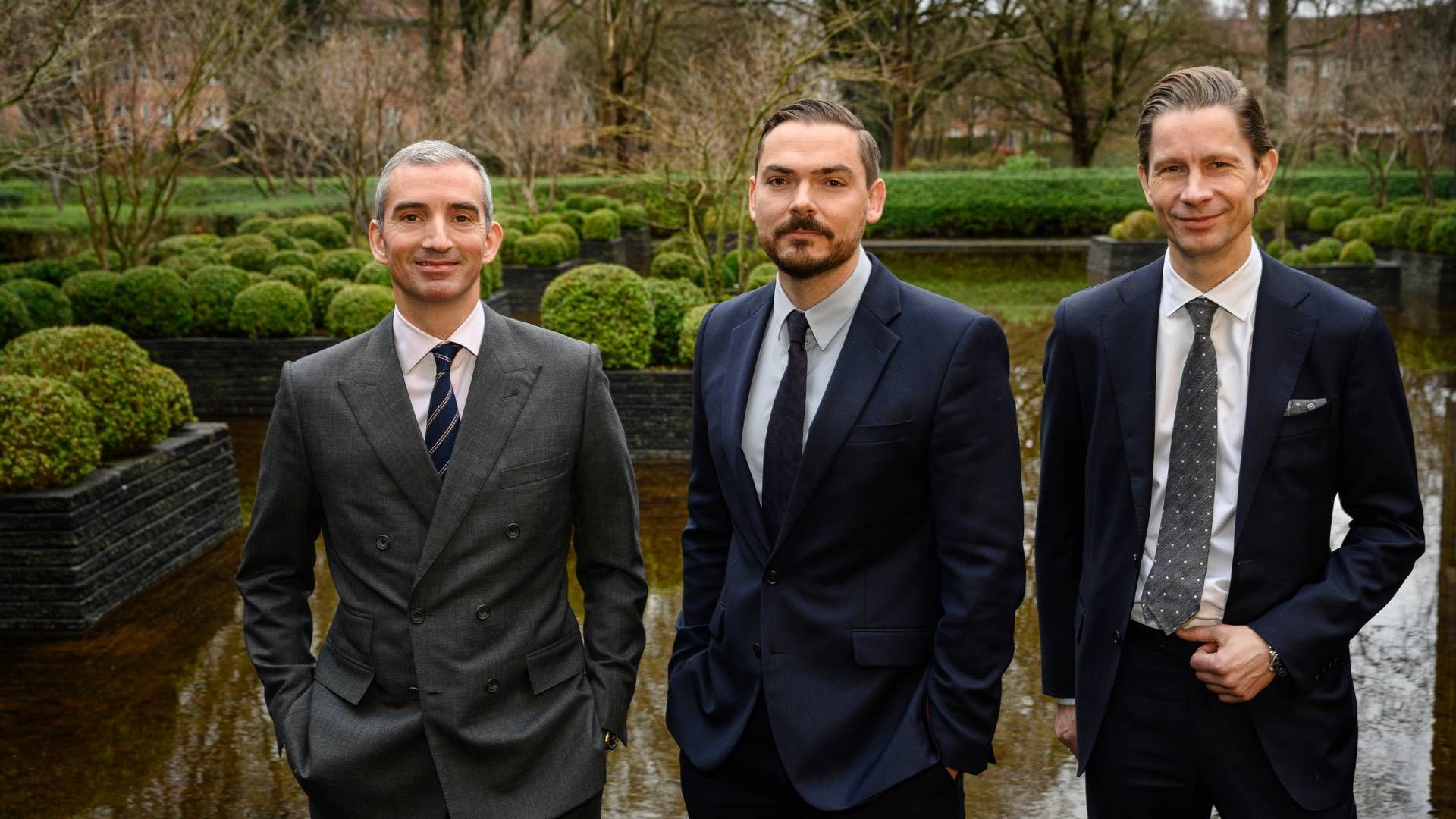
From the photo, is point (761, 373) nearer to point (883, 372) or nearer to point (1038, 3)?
point (883, 372)

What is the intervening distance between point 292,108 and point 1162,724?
19.2m

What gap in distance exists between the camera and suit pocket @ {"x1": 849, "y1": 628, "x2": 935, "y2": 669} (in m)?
2.60

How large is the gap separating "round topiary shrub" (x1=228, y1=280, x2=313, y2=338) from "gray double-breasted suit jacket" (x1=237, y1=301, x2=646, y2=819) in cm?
918

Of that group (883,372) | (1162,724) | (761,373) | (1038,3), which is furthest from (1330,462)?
(1038,3)

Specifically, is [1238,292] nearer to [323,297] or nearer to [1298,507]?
[1298,507]

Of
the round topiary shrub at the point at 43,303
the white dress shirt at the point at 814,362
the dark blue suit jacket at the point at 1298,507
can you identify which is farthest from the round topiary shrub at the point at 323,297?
the dark blue suit jacket at the point at 1298,507

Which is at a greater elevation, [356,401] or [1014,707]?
[356,401]

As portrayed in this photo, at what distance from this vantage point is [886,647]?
2.60m

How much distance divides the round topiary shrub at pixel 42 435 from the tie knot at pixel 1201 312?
5431mm

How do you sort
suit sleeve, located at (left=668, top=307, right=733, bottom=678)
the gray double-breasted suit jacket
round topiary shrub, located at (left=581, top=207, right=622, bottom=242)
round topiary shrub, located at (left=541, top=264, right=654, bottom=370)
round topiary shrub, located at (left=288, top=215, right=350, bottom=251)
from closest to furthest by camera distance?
the gray double-breasted suit jacket
suit sleeve, located at (left=668, top=307, right=733, bottom=678)
round topiary shrub, located at (left=541, top=264, right=654, bottom=370)
round topiary shrub, located at (left=288, top=215, right=350, bottom=251)
round topiary shrub, located at (left=581, top=207, right=622, bottom=242)

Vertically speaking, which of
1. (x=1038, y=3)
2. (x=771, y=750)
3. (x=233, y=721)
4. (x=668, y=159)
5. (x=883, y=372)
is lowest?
(x=233, y=721)

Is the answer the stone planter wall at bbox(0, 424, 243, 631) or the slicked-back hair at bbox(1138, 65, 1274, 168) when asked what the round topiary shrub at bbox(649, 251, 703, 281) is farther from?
the slicked-back hair at bbox(1138, 65, 1274, 168)

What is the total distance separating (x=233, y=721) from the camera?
16.9 ft

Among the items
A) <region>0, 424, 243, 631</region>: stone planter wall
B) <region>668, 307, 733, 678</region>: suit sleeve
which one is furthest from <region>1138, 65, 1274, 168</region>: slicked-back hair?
<region>0, 424, 243, 631</region>: stone planter wall
